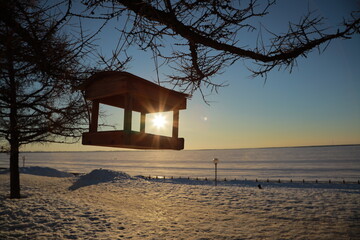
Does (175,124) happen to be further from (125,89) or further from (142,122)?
(125,89)

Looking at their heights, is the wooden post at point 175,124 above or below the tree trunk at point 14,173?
above

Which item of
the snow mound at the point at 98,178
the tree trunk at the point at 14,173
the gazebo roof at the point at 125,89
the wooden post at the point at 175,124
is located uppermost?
the gazebo roof at the point at 125,89

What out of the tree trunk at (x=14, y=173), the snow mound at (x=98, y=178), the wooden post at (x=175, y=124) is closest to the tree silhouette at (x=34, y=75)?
the tree trunk at (x=14, y=173)

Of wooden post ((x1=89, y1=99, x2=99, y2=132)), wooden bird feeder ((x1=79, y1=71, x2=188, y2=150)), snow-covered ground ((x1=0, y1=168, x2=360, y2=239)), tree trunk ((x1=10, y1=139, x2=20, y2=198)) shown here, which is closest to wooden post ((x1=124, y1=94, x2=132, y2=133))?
wooden bird feeder ((x1=79, y1=71, x2=188, y2=150))

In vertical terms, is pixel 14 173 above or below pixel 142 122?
below

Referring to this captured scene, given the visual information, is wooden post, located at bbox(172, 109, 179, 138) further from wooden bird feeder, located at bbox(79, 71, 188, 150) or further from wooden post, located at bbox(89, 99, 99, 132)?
wooden post, located at bbox(89, 99, 99, 132)

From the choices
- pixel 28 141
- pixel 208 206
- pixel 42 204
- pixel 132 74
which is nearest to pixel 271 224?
pixel 208 206

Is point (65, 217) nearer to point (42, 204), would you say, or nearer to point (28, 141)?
point (42, 204)

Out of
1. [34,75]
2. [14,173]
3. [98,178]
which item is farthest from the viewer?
[98,178]

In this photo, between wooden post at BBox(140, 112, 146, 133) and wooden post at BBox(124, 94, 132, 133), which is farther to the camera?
wooden post at BBox(140, 112, 146, 133)

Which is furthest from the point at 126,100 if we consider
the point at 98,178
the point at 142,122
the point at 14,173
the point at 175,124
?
the point at 98,178

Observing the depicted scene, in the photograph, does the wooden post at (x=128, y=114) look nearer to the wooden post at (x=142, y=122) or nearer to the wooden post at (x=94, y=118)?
the wooden post at (x=94, y=118)

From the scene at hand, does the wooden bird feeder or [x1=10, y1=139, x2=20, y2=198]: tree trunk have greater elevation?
the wooden bird feeder

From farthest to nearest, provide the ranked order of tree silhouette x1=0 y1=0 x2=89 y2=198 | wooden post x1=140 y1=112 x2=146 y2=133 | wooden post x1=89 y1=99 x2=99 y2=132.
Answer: wooden post x1=140 y1=112 x2=146 y2=133 → wooden post x1=89 y1=99 x2=99 y2=132 → tree silhouette x1=0 y1=0 x2=89 y2=198
